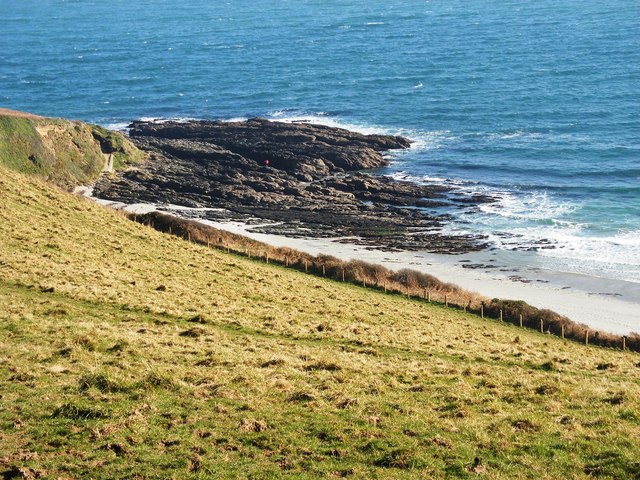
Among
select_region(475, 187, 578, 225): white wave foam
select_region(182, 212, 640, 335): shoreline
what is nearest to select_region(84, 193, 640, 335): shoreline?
select_region(182, 212, 640, 335): shoreline

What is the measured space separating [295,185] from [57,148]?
22106 millimetres

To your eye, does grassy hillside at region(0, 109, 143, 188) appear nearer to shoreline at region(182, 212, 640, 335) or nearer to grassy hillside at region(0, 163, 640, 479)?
shoreline at region(182, 212, 640, 335)

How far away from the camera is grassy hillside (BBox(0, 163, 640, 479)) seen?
60.3ft

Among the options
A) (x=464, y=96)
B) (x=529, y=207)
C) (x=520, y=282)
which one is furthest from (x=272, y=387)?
(x=464, y=96)

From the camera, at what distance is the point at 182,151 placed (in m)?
96.6

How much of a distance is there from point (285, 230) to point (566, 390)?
48.7 m

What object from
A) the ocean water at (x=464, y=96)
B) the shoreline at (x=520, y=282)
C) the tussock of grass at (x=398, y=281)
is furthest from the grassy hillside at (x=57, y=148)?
the ocean water at (x=464, y=96)

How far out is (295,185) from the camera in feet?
280

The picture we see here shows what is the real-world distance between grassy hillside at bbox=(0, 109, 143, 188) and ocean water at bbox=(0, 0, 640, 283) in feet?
92.2

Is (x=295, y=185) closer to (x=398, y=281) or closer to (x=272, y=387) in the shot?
(x=398, y=281)

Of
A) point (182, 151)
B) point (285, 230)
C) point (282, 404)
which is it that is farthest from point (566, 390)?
point (182, 151)

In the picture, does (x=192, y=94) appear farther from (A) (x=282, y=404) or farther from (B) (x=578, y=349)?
(A) (x=282, y=404)

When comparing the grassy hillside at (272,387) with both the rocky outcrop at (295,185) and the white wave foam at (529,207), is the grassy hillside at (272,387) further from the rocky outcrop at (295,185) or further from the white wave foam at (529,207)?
the white wave foam at (529,207)

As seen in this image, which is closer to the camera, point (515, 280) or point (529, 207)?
point (515, 280)
